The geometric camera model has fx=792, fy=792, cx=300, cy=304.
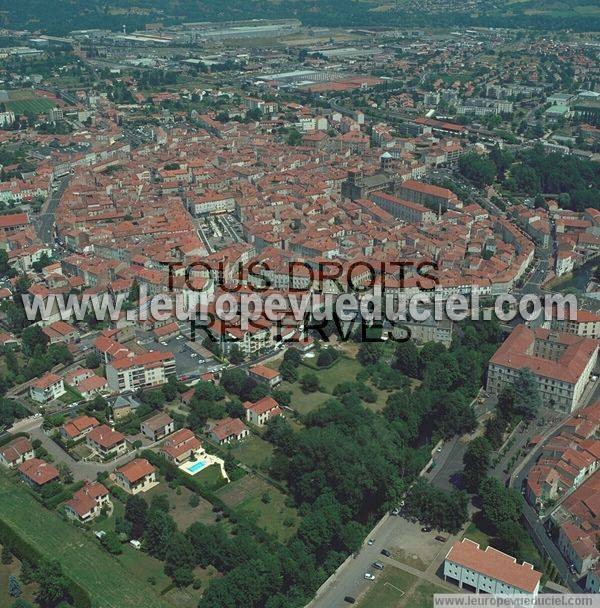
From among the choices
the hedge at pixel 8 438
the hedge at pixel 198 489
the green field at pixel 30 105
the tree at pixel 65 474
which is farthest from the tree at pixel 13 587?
the green field at pixel 30 105

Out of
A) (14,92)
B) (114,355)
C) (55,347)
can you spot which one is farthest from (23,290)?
(14,92)

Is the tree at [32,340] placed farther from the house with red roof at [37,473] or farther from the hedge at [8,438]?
the house with red roof at [37,473]

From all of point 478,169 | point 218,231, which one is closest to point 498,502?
point 218,231

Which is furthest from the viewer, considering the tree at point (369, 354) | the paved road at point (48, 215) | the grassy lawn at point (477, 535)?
the paved road at point (48, 215)

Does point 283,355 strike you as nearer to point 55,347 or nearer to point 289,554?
point 55,347

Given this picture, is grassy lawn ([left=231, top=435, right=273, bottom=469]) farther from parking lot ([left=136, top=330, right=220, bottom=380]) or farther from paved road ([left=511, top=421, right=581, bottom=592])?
paved road ([left=511, top=421, right=581, bottom=592])

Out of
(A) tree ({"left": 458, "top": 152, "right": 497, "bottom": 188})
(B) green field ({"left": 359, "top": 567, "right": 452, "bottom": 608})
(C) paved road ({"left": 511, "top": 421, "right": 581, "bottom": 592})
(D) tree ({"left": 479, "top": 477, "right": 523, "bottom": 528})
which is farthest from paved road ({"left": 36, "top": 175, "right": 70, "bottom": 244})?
(B) green field ({"left": 359, "top": 567, "right": 452, "bottom": 608})
